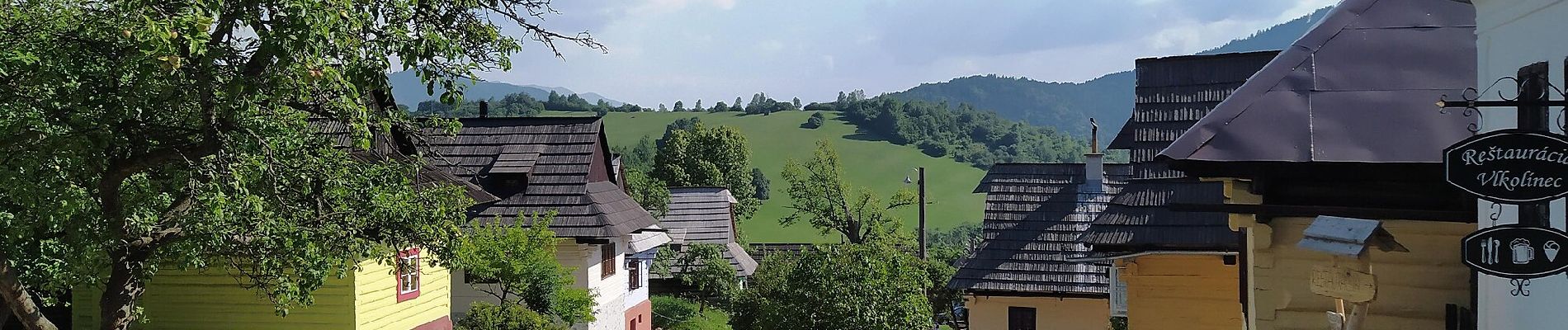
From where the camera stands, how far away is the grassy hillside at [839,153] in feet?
256

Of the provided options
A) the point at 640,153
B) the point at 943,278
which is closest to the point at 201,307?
the point at 943,278

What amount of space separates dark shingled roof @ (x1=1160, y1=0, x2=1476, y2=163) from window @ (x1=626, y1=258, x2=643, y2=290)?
64.6 ft

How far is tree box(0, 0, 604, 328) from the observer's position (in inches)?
279

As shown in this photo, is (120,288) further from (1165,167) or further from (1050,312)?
(1050,312)

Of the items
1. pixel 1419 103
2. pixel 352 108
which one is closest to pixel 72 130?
pixel 352 108

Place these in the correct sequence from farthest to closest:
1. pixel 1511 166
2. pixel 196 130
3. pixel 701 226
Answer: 1. pixel 701 226
2. pixel 196 130
3. pixel 1511 166

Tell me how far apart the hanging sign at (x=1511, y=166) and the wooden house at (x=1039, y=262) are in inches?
556

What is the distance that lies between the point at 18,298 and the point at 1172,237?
10.4 meters

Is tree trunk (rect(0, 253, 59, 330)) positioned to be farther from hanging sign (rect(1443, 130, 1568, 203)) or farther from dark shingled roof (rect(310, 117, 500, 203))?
hanging sign (rect(1443, 130, 1568, 203))

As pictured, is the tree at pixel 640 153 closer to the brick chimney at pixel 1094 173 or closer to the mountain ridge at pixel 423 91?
the mountain ridge at pixel 423 91

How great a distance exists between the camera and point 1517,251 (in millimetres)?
4176

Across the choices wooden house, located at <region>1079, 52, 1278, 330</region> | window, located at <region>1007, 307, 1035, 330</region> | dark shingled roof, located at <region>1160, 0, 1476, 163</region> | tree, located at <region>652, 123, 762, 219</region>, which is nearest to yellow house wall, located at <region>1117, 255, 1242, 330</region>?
wooden house, located at <region>1079, 52, 1278, 330</region>

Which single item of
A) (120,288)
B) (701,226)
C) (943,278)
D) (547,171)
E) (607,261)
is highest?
(547,171)

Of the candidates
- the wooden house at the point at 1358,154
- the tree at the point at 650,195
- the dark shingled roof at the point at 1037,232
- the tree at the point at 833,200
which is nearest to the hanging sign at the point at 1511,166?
the wooden house at the point at 1358,154
